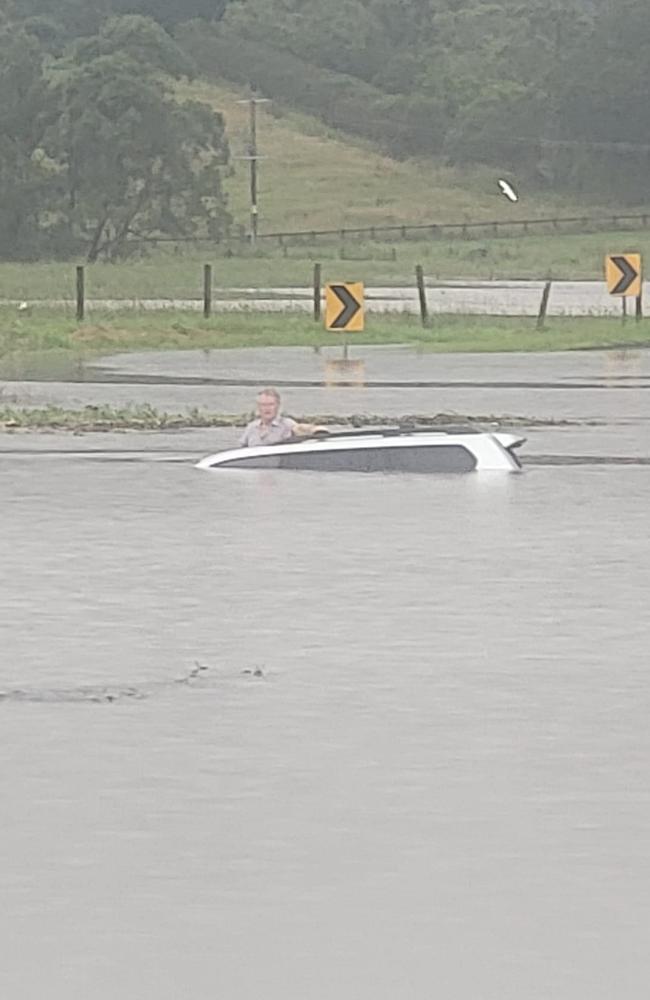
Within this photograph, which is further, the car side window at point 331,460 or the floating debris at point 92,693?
the car side window at point 331,460

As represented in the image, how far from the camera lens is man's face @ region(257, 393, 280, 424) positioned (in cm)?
2214

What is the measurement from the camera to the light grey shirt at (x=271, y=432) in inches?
933

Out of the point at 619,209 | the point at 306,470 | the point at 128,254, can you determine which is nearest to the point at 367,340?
the point at 306,470

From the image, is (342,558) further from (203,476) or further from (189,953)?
(189,953)

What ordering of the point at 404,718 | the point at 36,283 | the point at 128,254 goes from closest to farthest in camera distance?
the point at 404,718 < the point at 36,283 < the point at 128,254

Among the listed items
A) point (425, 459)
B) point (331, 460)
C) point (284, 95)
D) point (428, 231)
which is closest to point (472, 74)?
point (284, 95)

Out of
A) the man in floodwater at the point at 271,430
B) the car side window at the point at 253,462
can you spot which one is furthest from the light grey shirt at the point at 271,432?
the car side window at the point at 253,462

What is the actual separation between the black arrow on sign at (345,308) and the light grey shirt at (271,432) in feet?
58.1

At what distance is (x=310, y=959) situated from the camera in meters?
8.25

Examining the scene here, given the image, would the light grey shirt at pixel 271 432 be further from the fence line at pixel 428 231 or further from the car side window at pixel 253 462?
the fence line at pixel 428 231

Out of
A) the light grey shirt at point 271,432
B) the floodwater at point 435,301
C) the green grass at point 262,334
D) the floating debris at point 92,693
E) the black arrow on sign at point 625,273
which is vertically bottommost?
the floodwater at point 435,301

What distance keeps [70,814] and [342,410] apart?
20333mm

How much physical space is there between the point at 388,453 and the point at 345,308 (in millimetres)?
18241

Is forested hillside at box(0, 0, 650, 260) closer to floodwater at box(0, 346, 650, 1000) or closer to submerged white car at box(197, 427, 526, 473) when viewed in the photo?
submerged white car at box(197, 427, 526, 473)
